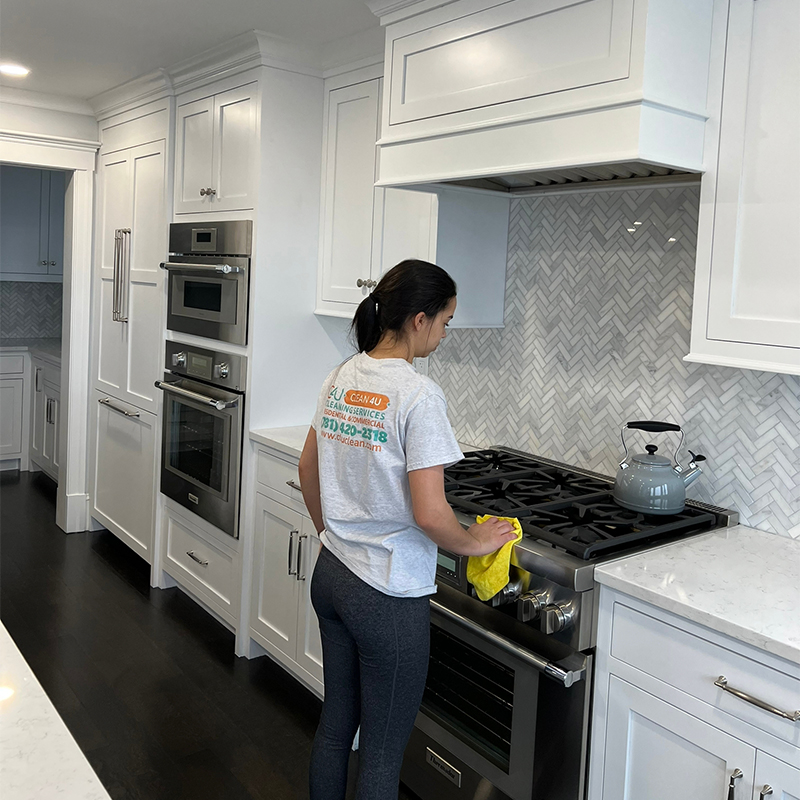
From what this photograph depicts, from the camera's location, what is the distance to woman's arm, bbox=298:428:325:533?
196 cm

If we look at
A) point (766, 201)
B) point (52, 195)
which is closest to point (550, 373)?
point (766, 201)

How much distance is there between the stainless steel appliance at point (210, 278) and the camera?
3137 millimetres

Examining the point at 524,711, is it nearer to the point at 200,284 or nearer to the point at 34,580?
the point at 200,284

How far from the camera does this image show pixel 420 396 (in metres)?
1.63

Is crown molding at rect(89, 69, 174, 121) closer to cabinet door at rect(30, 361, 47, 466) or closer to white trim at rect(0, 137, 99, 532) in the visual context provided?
white trim at rect(0, 137, 99, 532)

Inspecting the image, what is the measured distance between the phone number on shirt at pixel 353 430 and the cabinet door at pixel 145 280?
7.42ft

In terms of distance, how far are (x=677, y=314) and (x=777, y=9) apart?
80cm

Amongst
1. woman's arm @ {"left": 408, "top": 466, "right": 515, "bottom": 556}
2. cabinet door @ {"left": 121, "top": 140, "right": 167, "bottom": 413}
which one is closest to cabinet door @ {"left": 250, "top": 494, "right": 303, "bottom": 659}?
cabinet door @ {"left": 121, "top": 140, "right": 167, "bottom": 413}

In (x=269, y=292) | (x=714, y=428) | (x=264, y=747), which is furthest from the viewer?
(x=269, y=292)

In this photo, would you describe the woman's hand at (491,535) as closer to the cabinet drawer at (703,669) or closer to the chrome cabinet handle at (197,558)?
the cabinet drawer at (703,669)

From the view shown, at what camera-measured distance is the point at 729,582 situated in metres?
1.66

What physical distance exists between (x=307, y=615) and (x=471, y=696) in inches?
36.6

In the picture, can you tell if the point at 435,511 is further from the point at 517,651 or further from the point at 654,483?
the point at 654,483

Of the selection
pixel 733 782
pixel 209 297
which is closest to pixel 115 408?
pixel 209 297
